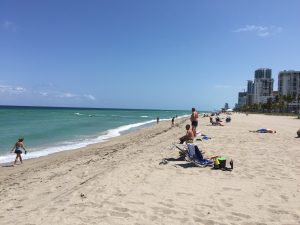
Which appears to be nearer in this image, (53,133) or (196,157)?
(196,157)

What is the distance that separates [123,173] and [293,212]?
4554mm

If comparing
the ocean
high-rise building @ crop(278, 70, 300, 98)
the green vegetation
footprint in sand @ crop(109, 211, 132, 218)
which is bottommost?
the ocean

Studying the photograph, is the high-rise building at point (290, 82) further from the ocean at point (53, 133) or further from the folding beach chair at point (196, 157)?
the folding beach chair at point (196, 157)

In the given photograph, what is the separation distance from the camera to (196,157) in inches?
405

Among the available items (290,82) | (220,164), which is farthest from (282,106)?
(220,164)

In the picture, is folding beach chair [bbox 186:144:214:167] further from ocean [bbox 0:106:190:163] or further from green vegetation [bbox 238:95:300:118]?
green vegetation [bbox 238:95:300:118]

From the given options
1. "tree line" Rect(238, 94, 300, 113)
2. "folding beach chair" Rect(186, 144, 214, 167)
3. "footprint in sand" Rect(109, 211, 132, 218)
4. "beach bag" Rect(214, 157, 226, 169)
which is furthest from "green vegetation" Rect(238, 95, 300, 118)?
"footprint in sand" Rect(109, 211, 132, 218)

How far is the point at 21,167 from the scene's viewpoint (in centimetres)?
1421

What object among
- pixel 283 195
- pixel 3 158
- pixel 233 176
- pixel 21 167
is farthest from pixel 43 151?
pixel 283 195

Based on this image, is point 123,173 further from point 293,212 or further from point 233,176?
point 293,212

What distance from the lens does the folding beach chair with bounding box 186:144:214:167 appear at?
1004 centimetres

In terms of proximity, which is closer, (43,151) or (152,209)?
(152,209)

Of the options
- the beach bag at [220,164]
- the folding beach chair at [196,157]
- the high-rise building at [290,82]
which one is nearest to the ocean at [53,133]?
the folding beach chair at [196,157]

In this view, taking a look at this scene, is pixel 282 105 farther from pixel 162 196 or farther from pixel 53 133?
pixel 162 196
